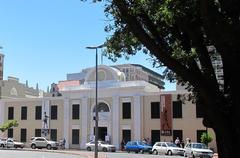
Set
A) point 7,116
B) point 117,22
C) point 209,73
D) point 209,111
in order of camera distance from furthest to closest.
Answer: point 7,116 → point 117,22 → point 209,73 → point 209,111

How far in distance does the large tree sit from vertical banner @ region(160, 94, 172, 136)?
50025mm

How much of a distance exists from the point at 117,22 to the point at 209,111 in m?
4.34

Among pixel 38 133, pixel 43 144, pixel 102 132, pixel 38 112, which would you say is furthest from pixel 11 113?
pixel 102 132

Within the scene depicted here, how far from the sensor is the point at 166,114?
64062 mm

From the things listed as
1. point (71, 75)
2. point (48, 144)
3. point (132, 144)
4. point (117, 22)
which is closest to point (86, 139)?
point (48, 144)

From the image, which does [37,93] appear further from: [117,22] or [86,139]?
[117,22]

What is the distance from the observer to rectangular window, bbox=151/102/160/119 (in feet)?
213

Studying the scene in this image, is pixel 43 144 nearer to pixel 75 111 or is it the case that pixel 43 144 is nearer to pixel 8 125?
pixel 75 111

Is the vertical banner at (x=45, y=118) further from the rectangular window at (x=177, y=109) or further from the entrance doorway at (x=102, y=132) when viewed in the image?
the rectangular window at (x=177, y=109)

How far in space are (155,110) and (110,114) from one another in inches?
259

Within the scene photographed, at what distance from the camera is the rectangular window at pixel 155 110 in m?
64.9

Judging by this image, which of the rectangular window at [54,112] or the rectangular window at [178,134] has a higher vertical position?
the rectangular window at [54,112]

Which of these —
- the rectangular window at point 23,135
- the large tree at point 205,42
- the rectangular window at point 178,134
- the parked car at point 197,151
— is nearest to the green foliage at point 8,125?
the rectangular window at point 23,135

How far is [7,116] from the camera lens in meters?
79.0
